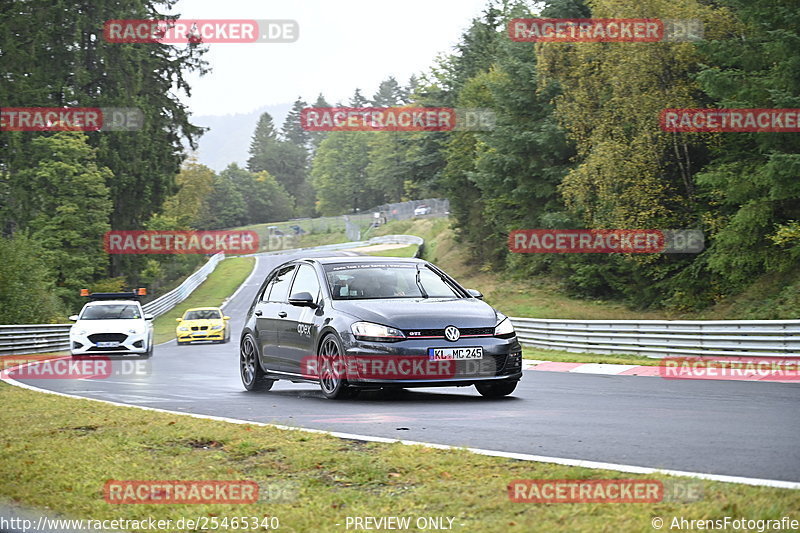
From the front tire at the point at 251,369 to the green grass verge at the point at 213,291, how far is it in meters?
27.8

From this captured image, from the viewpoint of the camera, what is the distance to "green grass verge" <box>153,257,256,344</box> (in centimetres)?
5343

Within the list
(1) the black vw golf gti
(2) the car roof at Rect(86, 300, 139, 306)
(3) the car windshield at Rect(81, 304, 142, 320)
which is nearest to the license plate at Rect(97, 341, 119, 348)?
(3) the car windshield at Rect(81, 304, 142, 320)

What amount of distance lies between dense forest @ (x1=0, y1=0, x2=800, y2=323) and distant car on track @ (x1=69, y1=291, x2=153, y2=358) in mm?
10638

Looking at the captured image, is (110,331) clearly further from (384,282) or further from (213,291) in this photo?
(213,291)

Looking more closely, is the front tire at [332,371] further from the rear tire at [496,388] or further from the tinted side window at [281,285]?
the tinted side window at [281,285]

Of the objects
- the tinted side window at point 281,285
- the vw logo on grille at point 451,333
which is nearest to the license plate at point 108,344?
the tinted side window at point 281,285

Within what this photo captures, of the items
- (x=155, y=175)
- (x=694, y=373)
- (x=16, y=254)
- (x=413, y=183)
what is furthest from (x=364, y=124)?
(x=694, y=373)

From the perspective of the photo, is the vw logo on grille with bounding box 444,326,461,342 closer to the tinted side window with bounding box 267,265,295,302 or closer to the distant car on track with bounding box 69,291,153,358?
→ the tinted side window with bounding box 267,265,295,302

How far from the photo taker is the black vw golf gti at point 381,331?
1166 cm

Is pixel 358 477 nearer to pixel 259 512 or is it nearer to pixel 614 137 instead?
pixel 259 512

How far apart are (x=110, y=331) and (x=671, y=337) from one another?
13589 mm

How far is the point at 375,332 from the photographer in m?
11.8

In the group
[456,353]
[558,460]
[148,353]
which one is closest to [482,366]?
[456,353]

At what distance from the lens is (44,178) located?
55.0 meters
